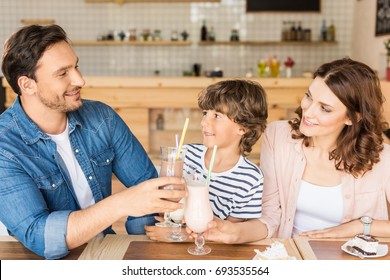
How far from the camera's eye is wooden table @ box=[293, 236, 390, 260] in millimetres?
1349

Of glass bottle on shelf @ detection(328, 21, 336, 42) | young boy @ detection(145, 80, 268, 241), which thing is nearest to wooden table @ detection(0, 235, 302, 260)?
young boy @ detection(145, 80, 268, 241)

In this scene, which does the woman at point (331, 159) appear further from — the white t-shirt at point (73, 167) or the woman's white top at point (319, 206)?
the white t-shirt at point (73, 167)

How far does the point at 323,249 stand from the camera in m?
1.40

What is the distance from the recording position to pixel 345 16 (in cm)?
595

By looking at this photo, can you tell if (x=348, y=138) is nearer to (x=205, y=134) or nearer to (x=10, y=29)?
(x=205, y=134)

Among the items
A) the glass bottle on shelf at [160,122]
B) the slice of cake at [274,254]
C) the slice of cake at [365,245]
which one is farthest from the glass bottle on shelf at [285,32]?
the slice of cake at [274,254]

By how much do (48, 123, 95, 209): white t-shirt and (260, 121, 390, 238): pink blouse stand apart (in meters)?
0.64

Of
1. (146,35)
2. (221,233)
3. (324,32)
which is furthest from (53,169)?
(324,32)

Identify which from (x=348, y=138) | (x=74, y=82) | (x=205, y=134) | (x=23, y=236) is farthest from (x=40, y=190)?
(x=348, y=138)

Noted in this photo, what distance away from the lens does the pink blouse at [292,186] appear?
180cm

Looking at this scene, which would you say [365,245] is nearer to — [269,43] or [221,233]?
[221,233]

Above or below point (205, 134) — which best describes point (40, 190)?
below

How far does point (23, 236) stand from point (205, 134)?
741 mm
